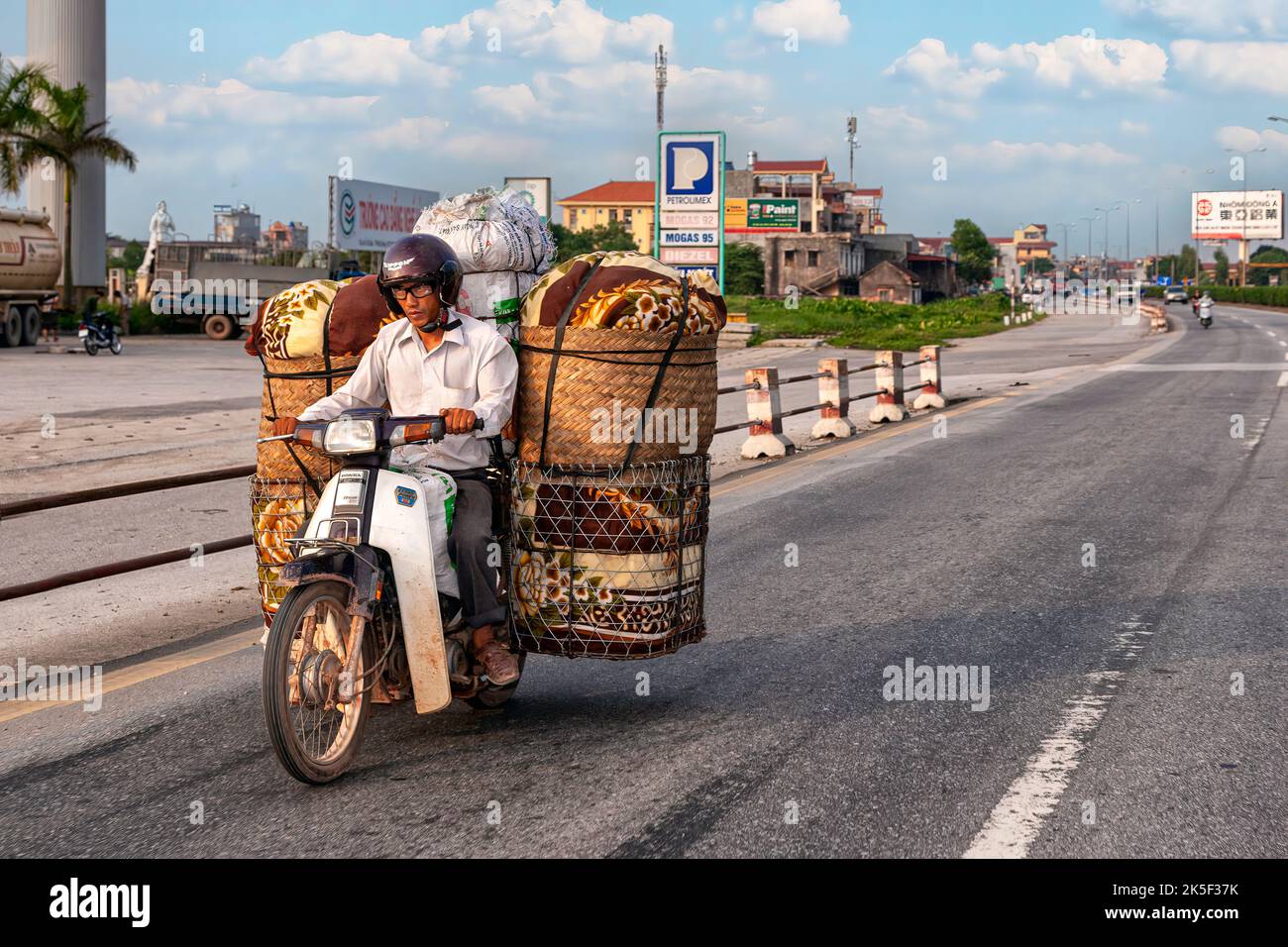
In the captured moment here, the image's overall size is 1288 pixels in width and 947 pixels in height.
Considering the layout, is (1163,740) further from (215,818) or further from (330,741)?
(215,818)

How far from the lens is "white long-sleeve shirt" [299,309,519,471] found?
5488 millimetres

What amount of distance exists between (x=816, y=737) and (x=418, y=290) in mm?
2333

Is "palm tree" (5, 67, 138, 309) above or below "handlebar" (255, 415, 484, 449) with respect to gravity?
above

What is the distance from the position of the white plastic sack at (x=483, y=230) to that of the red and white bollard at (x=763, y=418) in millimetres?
10593

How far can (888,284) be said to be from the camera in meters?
123

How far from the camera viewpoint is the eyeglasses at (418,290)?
5.39 metres

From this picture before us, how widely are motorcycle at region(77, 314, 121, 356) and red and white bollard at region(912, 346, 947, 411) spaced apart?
80.6 feet

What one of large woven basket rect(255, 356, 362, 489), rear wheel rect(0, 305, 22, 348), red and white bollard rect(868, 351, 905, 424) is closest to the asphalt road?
large woven basket rect(255, 356, 362, 489)

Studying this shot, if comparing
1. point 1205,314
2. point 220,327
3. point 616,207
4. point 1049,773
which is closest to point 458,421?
point 1049,773

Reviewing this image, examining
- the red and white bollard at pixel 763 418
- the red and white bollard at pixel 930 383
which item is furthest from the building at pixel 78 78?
the red and white bollard at pixel 763 418

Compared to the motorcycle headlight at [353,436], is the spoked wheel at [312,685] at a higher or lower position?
lower

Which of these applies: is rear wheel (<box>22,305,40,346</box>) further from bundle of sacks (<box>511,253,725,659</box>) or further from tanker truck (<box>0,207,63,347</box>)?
bundle of sacks (<box>511,253,725,659</box>)

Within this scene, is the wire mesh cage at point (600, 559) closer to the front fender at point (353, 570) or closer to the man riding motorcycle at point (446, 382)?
the man riding motorcycle at point (446, 382)
